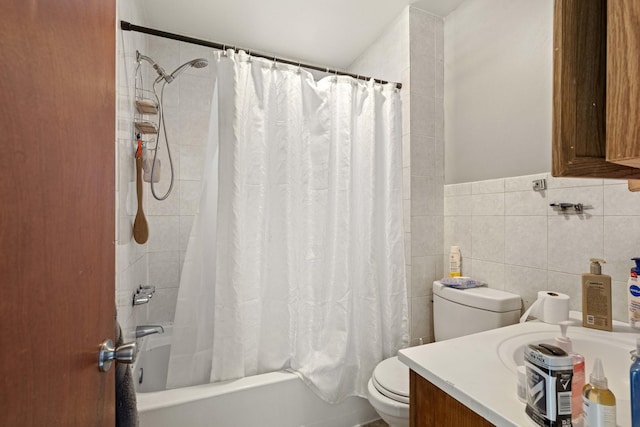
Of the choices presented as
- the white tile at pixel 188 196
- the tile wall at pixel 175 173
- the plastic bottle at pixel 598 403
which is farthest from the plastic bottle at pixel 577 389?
the white tile at pixel 188 196

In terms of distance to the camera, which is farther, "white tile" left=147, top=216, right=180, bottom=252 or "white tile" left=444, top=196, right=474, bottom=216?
"white tile" left=147, top=216, right=180, bottom=252

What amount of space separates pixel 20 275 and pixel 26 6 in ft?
0.98

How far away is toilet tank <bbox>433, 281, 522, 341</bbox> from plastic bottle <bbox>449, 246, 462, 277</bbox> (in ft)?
0.37

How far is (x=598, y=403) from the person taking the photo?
46 cm

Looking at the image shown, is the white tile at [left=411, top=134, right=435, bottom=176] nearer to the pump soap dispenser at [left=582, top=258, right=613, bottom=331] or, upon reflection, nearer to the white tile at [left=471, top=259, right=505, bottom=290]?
the white tile at [left=471, top=259, right=505, bottom=290]

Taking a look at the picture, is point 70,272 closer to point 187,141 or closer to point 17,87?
point 17,87

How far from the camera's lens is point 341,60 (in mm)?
2393

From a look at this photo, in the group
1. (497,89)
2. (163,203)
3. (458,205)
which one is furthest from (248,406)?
(497,89)

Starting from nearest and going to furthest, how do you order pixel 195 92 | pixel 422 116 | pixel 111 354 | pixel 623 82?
pixel 623 82 → pixel 111 354 → pixel 422 116 → pixel 195 92

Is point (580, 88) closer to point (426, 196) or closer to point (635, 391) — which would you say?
point (635, 391)

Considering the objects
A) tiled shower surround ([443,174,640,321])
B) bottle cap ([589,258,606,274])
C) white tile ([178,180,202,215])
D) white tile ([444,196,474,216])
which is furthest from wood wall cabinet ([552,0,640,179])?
white tile ([178,180,202,215])

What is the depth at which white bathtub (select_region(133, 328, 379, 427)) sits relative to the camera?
1238mm

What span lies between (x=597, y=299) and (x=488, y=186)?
27.1 inches

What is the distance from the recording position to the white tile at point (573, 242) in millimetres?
1122
